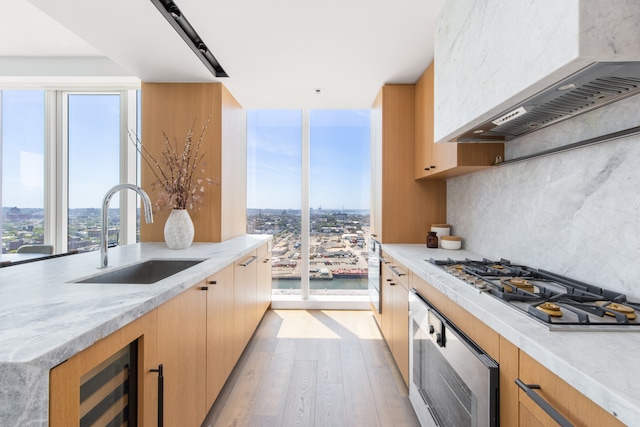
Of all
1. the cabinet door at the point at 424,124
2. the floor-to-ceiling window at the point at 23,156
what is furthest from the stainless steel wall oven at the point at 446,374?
the floor-to-ceiling window at the point at 23,156

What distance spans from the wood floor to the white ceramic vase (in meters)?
1.06

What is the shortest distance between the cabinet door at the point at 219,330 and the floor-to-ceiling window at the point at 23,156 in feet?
9.37

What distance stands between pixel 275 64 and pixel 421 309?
215 cm

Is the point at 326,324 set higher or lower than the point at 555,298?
lower

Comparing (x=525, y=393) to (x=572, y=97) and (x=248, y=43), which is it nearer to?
(x=572, y=97)

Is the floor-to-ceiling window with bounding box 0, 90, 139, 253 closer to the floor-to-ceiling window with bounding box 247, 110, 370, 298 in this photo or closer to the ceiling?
the ceiling

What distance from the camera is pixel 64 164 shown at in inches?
128

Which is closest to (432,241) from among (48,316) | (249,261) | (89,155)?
(249,261)

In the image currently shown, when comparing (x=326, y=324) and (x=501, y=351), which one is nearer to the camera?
(x=501, y=351)

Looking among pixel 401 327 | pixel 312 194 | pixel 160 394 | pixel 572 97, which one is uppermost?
pixel 572 97

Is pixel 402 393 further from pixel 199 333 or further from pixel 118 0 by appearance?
pixel 118 0

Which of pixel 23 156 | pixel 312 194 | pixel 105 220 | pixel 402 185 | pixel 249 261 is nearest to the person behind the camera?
pixel 105 220

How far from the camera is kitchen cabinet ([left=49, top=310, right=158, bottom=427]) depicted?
668 mm

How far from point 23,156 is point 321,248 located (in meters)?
3.53
